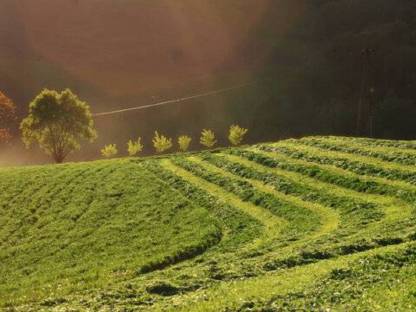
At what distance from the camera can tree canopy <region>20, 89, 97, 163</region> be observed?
3034 inches

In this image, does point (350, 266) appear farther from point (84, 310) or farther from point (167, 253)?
point (167, 253)

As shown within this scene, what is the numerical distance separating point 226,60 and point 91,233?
470 ft

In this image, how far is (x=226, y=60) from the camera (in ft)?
563

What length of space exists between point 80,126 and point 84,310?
2600 inches

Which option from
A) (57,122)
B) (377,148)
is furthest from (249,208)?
(57,122)

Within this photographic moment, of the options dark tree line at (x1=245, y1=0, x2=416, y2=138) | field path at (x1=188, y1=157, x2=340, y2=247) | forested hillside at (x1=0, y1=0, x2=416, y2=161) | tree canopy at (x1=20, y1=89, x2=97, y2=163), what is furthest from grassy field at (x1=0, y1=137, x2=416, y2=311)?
forested hillside at (x1=0, y1=0, x2=416, y2=161)

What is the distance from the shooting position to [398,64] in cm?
12475

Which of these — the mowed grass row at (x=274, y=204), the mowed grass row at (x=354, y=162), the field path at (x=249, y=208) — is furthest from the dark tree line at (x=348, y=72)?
the mowed grass row at (x=274, y=204)

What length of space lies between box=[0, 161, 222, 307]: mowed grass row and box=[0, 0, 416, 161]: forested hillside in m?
68.0

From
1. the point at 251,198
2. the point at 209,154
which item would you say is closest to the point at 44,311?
the point at 251,198

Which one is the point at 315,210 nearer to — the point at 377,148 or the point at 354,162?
the point at 354,162

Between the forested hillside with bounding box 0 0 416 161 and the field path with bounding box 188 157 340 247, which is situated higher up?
the forested hillside with bounding box 0 0 416 161

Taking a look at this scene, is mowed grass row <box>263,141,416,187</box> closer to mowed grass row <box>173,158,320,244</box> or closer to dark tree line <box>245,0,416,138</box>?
mowed grass row <box>173,158,320,244</box>

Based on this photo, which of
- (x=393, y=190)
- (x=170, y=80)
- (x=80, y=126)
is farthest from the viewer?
(x=170, y=80)
